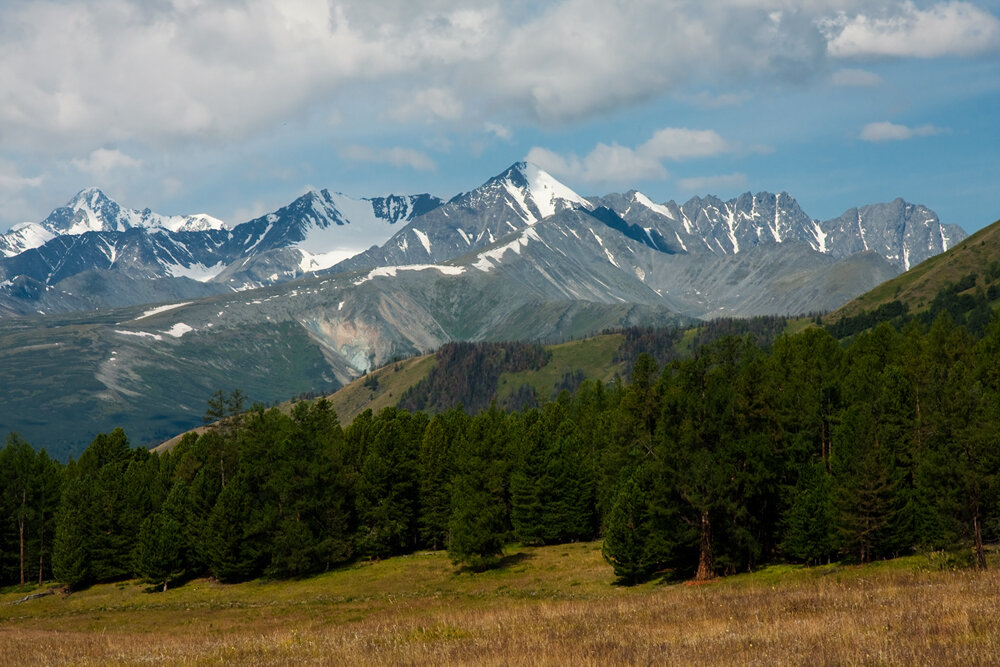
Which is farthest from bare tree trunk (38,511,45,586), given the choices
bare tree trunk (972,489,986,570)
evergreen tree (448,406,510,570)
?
bare tree trunk (972,489,986,570)

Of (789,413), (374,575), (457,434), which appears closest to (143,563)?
(374,575)

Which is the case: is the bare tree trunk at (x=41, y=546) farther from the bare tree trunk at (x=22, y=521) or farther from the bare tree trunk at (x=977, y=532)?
the bare tree trunk at (x=977, y=532)

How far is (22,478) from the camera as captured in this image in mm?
115062

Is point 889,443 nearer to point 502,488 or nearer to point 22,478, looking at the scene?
point 502,488

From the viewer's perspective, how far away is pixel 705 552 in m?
71.8

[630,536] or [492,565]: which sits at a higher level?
[630,536]

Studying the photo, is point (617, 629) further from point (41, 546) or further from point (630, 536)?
point (41, 546)

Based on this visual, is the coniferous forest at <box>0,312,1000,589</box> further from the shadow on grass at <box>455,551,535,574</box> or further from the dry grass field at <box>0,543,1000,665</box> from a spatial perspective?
the dry grass field at <box>0,543,1000,665</box>

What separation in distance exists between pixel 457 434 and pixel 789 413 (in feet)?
153

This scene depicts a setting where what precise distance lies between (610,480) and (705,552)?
22.7m

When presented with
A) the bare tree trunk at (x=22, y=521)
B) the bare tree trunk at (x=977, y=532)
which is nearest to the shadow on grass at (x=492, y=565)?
the bare tree trunk at (x=977, y=532)

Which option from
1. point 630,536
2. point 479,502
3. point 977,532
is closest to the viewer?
point 977,532

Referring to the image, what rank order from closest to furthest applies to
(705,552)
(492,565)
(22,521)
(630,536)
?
(705,552)
(630,536)
(492,565)
(22,521)

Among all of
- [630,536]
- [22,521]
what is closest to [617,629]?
[630,536]
